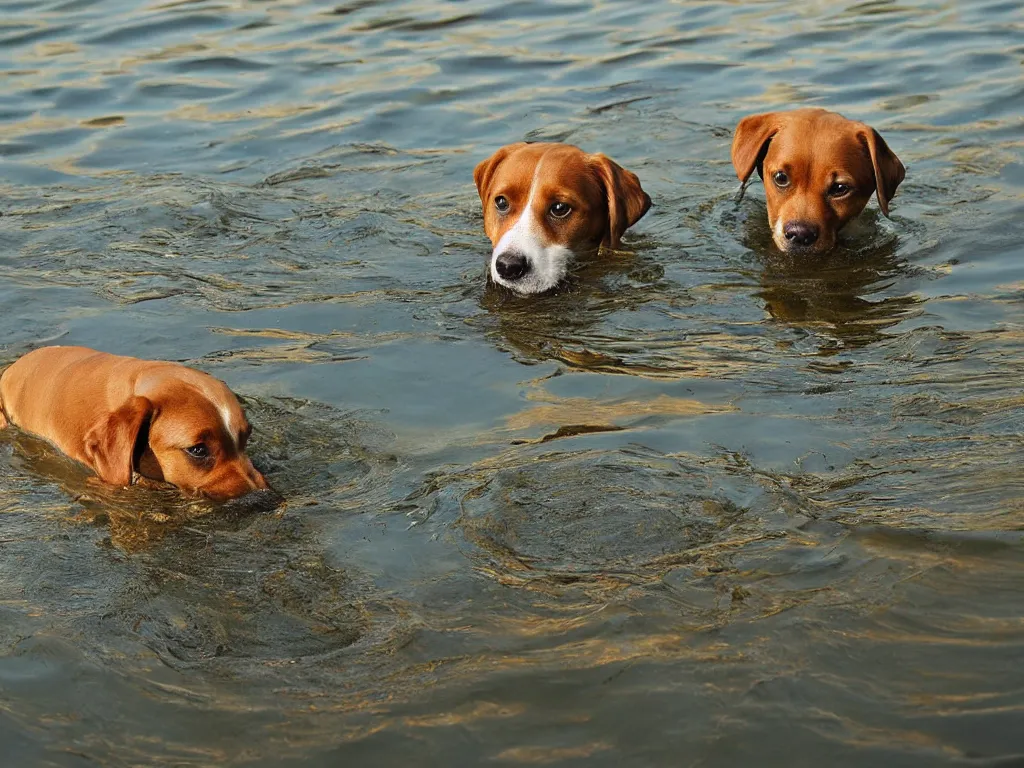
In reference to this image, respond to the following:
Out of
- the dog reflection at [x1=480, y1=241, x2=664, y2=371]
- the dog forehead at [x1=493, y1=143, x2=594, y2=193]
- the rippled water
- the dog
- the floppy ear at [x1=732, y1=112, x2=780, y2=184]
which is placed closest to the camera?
the rippled water

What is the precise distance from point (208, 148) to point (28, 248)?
9.57 feet

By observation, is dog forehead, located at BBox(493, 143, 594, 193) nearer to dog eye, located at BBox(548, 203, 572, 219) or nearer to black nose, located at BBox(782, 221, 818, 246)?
dog eye, located at BBox(548, 203, 572, 219)

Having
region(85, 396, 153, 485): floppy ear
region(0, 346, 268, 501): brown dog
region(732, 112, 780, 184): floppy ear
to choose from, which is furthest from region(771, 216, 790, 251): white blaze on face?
region(85, 396, 153, 485): floppy ear

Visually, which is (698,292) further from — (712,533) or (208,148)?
(208,148)

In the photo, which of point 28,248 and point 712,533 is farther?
point 28,248

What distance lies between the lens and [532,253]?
873 cm

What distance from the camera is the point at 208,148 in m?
12.3

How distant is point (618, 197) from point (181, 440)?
401cm

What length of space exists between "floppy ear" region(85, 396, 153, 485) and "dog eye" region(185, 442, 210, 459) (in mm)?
220

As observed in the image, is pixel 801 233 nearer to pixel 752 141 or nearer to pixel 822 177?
Result: pixel 822 177

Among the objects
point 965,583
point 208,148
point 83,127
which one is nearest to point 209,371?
point 965,583

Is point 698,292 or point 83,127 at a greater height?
point 83,127

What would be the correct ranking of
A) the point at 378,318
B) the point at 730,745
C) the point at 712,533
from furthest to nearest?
the point at 378,318 → the point at 712,533 → the point at 730,745

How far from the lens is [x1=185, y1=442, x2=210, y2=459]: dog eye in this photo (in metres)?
6.08
